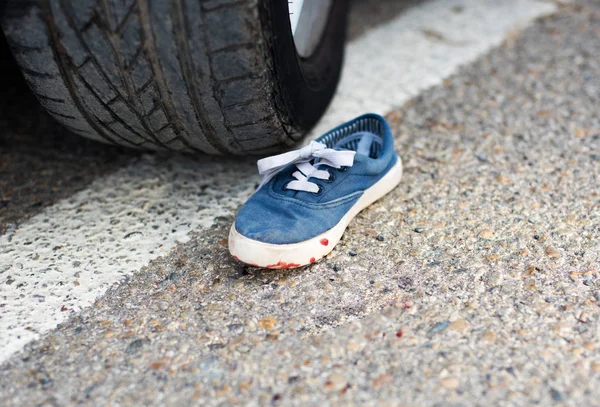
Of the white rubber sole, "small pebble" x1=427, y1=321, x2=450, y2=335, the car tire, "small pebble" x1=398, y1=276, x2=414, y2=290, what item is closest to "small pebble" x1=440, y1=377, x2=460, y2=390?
"small pebble" x1=427, y1=321, x2=450, y2=335

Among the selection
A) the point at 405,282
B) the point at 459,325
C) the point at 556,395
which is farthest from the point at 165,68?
the point at 556,395

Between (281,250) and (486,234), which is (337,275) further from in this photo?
(486,234)

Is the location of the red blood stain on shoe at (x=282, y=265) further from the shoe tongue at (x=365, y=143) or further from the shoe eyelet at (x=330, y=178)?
the shoe tongue at (x=365, y=143)

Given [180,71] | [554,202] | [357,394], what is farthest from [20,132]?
[554,202]

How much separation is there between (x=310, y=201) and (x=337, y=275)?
7.1 inches

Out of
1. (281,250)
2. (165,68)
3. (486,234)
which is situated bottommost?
(486,234)

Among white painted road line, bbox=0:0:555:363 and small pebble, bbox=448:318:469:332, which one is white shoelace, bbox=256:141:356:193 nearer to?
white painted road line, bbox=0:0:555:363

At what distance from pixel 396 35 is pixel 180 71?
1.54 m

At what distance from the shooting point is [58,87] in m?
1.36

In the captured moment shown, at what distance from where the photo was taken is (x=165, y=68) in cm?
129

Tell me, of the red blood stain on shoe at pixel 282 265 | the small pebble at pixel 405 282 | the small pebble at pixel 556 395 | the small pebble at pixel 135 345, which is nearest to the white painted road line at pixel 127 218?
the small pebble at pixel 135 345

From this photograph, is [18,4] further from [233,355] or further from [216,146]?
[233,355]

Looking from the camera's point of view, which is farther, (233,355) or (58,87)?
(58,87)

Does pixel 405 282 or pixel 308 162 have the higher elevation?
pixel 308 162
